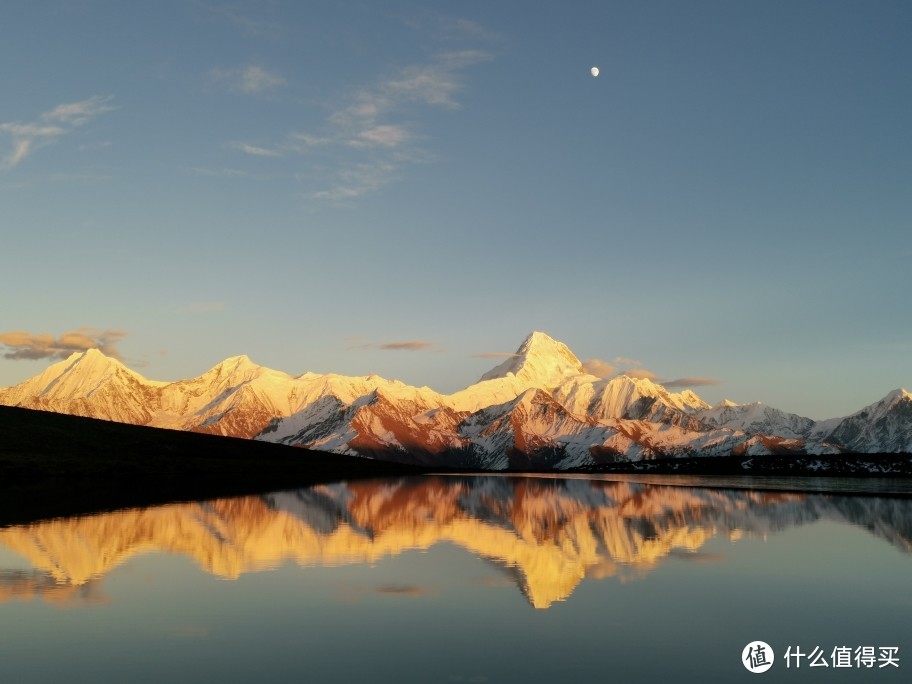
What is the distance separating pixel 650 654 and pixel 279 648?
1216cm

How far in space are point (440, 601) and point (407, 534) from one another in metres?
27.5

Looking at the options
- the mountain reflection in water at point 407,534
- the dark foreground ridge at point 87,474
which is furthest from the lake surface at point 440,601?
the dark foreground ridge at point 87,474

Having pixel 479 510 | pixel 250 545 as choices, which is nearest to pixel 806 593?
pixel 250 545

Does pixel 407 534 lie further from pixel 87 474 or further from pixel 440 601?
pixel 87 474

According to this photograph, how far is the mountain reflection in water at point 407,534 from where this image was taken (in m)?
42.4

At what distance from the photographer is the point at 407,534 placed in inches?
2466

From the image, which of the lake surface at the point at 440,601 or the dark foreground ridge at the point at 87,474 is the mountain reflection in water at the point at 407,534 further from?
the dark foreground ridge at the point at 87,474

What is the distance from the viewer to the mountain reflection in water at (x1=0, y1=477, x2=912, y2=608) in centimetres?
4244

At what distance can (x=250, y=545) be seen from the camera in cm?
5234

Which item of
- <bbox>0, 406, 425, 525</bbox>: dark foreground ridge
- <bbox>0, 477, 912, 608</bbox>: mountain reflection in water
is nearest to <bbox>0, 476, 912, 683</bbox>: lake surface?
<bbox>0, 477, 912, 608</bbox>: mountain reflection in water

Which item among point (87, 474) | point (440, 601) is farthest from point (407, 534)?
point (87, 474)

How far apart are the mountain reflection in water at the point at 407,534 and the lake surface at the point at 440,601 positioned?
32 cm

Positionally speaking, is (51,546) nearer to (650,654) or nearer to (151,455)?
(650,654)

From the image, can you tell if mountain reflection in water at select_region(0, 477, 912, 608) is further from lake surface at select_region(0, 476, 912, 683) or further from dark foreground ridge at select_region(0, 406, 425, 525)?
dark foreground ridge at select_region(0, 406, 425, 525)
